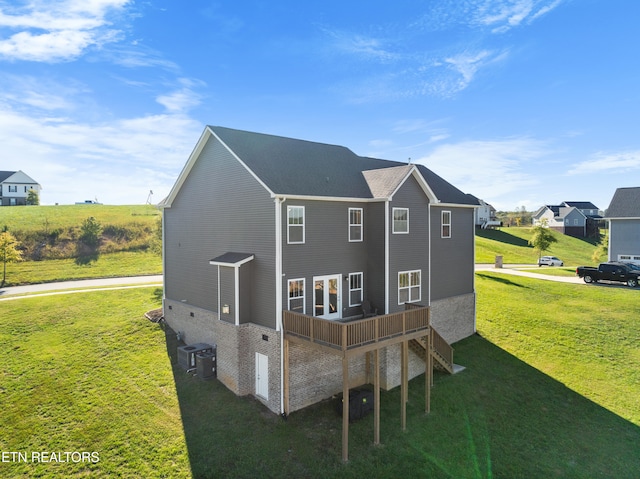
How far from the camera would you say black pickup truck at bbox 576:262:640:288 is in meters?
32.0

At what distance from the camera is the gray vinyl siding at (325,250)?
617 inches


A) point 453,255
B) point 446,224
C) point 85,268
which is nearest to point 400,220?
point 446,224

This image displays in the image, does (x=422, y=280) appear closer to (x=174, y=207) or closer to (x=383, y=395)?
(x=383, y=395)

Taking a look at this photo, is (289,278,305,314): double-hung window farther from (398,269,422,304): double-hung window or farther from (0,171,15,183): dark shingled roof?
(0,171,15,183): dark shingled roof

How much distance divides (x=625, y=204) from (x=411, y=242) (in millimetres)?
32429

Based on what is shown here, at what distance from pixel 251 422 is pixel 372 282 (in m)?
8.17

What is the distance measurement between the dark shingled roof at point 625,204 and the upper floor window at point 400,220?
30.8 metres

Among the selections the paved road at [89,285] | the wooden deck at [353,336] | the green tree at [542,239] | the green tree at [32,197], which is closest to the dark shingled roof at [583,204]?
the green tree at [542,239]

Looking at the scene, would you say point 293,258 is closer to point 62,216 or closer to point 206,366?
point 206,366

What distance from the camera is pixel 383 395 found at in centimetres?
1697

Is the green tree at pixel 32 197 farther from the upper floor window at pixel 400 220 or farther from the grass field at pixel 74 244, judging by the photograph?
the upper floor window at pixel 400 220

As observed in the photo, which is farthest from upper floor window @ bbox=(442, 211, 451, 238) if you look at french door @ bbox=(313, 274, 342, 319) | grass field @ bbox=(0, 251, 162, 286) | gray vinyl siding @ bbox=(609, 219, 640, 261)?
grass field @ bbox=(0, 251, 162, 286)

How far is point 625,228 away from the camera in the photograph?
36.7m

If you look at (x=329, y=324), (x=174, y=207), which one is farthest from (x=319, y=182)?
(x=174, y=207)
